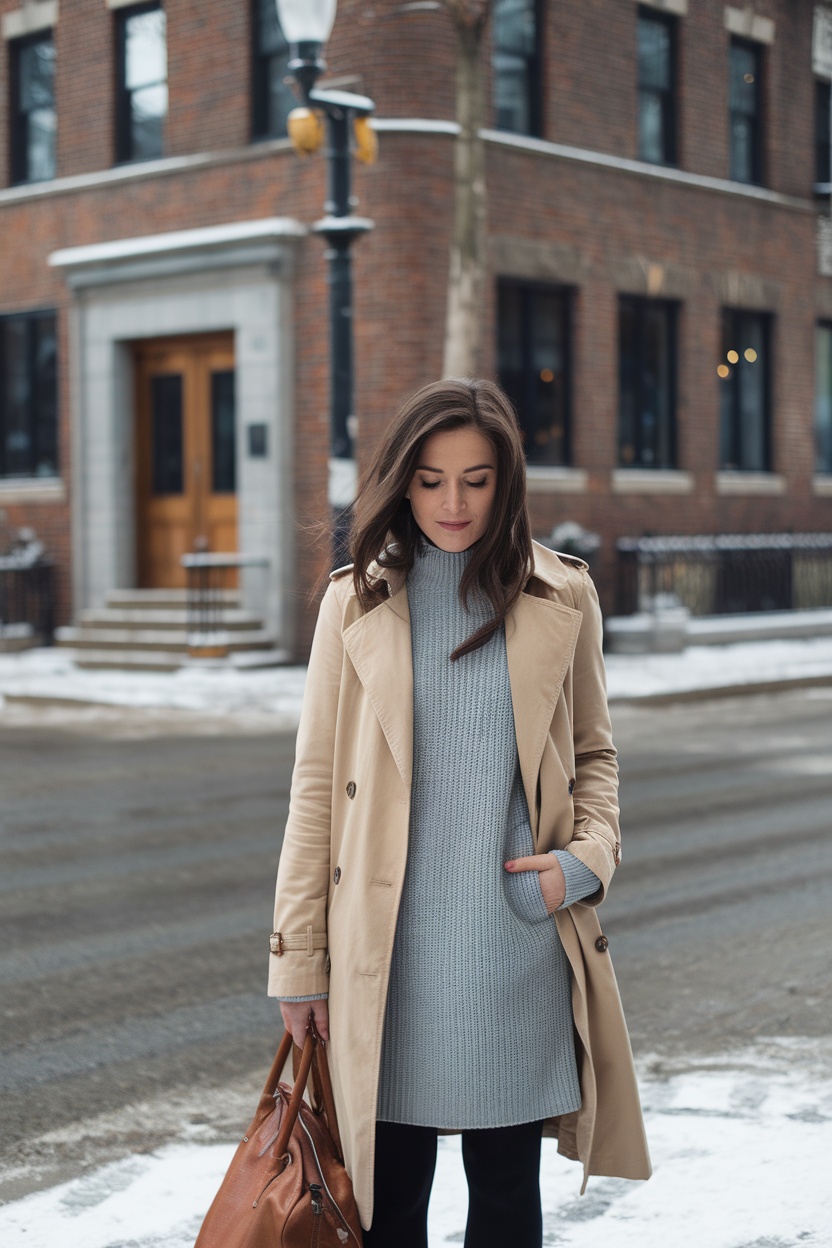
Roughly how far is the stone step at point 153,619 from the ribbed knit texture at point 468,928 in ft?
53.3

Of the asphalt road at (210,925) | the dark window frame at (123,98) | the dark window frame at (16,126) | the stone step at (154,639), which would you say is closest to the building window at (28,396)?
the dark window frame at (16,126)

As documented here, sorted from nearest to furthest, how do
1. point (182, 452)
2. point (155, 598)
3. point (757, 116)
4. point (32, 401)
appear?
1. point (155, 598)
2. point (182, 452)
3. point (32, 401)
4. point (757, 116)

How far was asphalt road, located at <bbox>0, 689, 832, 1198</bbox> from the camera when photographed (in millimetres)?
4855

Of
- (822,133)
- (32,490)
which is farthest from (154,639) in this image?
(822,133)

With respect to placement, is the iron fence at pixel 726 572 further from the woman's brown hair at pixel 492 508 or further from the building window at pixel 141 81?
the woman's brown hair at pixel 492 508

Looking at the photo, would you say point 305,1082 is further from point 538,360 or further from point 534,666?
point 538,360

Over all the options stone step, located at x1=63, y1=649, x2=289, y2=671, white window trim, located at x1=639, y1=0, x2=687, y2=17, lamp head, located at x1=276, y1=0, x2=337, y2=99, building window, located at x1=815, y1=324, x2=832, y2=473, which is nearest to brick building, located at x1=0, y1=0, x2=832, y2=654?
white window trim, located at x1=639, y1=0, x2=687, y2=17

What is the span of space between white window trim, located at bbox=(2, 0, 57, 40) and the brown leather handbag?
69.7 ft

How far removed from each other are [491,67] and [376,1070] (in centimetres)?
1812

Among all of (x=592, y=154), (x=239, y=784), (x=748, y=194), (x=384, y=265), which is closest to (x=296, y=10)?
(x=384, y=265)

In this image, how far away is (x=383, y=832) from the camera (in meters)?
2.72

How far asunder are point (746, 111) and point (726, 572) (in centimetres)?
665

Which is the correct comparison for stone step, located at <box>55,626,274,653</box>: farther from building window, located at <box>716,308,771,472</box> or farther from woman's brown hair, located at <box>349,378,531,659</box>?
woman's brown hair, located at <box>349,378,531,659</box>

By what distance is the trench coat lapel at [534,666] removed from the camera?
273 centimetres
